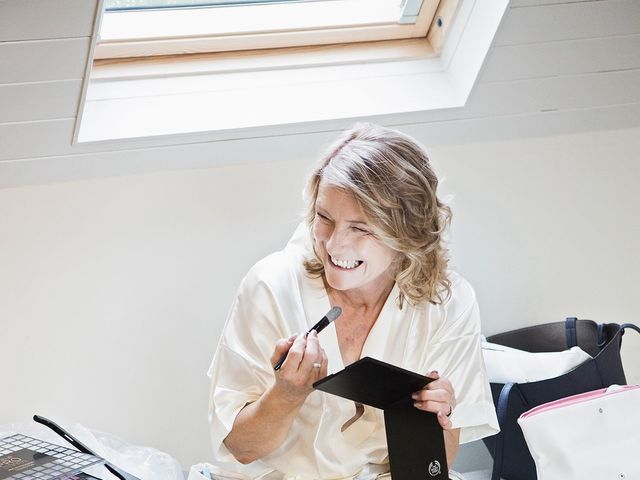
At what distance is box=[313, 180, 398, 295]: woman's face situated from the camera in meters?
1.62

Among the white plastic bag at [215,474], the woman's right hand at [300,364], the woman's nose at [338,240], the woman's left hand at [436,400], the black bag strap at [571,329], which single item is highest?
the woman's nose at [338,240]

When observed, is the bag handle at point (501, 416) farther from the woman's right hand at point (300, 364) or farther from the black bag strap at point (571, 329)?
the woman's right hand at point (300, 364)

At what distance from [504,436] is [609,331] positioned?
404 mm

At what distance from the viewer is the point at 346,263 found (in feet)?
5.40

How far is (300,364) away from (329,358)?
256mm

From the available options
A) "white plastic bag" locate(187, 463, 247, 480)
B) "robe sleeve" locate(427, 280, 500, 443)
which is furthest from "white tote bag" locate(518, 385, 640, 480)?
"white plastic bag" locate(187, 463, 247, 480)

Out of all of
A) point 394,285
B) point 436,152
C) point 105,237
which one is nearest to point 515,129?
point 436,152

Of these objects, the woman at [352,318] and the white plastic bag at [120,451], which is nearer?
the woman at [352,318]

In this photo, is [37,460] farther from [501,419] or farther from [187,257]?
[501,419]

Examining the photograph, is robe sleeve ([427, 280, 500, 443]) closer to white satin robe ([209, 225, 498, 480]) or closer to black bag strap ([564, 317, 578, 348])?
white satin robe ([209, 225, 498, 480])

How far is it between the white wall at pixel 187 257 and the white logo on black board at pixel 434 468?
863 mm

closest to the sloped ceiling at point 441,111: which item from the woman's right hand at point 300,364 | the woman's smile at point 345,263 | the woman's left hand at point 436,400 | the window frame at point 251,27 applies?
the window frame at point 251,27

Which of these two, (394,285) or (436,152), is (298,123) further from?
(394,285)

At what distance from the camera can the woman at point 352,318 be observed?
5.33 ft
